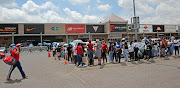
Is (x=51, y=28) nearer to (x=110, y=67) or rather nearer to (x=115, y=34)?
(x=115, y=34)

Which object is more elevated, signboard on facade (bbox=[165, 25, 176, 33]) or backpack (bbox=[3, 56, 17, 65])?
signboard on facade (bbox=[165, 25, 176, 33])

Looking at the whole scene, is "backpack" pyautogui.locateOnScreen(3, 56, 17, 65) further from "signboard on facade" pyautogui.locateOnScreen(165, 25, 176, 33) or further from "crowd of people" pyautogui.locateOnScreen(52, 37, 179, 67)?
"signboard on facade" pyautogui.locateOnScreen(165, 25, 176, 33)

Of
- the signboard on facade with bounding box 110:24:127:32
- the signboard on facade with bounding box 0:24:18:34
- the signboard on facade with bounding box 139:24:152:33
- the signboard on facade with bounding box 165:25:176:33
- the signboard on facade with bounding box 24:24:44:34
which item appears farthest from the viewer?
the signboard on facade with bounding box 165:25:176:33

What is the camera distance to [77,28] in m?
41.2

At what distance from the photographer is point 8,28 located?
36.1m

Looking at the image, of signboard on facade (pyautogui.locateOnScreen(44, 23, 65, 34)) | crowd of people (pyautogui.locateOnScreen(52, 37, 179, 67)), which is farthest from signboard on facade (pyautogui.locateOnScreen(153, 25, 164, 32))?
crowd of people (pyautogui.locateOnScreen(52, 37, 179, 67))

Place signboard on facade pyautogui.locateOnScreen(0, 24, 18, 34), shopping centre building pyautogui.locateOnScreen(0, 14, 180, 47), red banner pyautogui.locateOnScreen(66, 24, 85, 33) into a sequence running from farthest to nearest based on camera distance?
1. red banner pyautogui.locateOnScreen(66, 24, 85, 33)
2. shopping centre building pyautogui.locateOnScreen(0, 14, 180, 47)
3. signboard on facade pyautogui.locateOnScreen(0, 24, 18, 34)

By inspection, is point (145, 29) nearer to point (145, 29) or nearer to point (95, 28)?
point (145, 29)

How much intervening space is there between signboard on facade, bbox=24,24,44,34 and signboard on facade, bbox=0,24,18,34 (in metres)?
2.13

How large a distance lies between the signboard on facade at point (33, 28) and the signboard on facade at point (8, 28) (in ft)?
6.99

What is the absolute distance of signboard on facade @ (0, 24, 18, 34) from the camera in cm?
3566

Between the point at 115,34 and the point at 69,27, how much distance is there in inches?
491

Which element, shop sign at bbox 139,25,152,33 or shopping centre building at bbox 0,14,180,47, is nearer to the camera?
shopping centre building at bbox 0,14,180,47

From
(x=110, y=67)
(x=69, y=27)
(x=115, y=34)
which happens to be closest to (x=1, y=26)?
(x=69, y=27)
